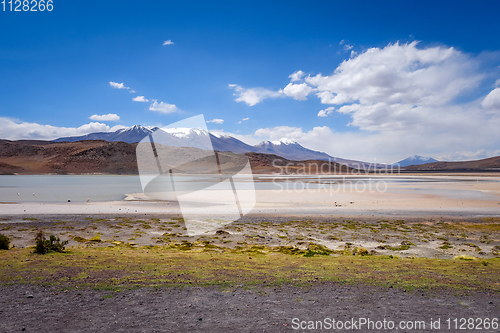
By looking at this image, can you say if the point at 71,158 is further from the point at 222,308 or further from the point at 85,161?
the point at 222,308

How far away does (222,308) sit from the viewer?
15.3ft

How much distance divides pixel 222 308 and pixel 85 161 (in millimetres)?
158836

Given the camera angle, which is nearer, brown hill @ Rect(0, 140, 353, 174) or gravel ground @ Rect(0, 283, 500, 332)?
gravel ground @ Rect(0, 283, 500, 332)

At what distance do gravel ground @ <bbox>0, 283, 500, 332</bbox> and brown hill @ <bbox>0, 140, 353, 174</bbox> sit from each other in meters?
127

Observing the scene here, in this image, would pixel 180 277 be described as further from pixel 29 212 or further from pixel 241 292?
pixel 29 212

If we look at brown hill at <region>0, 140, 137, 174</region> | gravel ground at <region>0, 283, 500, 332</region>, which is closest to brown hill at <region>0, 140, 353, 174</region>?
brown hill at <region>0, 140, 137, 174</region>

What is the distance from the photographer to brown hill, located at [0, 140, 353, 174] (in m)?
134

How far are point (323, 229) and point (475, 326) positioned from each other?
10579mm

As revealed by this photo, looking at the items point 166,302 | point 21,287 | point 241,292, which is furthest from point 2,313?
point 241,292

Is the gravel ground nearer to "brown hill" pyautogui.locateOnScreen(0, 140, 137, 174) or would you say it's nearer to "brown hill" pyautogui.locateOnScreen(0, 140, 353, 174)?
"brown hill" pyautogui.locateOnScreen(0, 140, 353, 174)

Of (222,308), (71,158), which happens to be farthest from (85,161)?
(222,308)

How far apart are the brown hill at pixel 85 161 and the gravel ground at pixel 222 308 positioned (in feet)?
417

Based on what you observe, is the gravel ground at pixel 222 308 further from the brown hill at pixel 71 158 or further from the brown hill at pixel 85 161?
the brown hill at pixel 71 158

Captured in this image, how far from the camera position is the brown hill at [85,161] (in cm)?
13425
